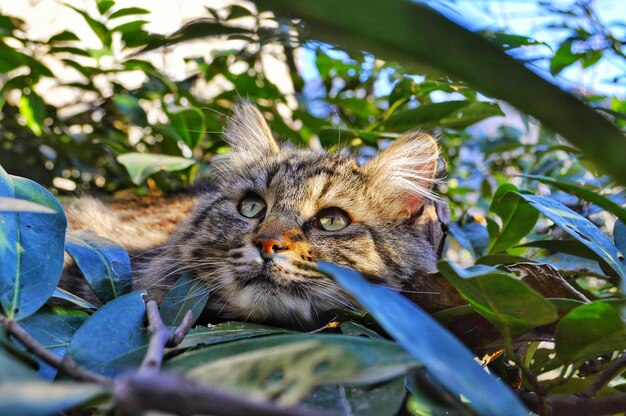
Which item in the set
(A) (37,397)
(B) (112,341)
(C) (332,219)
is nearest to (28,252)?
(B) (112,341)

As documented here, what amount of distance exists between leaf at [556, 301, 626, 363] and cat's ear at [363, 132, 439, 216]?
3.04ft

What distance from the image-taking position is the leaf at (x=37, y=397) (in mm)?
→ 425

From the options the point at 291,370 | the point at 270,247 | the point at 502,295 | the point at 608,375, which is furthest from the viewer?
the point at 270,247

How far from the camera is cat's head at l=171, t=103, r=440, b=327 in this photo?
1479 millimetres

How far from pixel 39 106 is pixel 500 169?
6.92 feet

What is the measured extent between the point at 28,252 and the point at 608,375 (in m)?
0.95

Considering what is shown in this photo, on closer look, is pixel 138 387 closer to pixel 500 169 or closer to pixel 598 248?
pixel 598 248

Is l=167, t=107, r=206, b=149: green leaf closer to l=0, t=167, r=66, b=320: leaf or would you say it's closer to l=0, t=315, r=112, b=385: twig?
l=0, t=167, r=66, b=320: leaf

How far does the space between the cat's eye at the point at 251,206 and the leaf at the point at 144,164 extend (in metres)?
0.25

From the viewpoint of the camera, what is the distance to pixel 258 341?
2.76ft

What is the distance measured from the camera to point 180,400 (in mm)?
407

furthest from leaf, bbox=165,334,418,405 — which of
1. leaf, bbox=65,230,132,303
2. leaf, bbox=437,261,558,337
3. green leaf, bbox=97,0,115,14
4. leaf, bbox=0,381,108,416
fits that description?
green leaf, bbox=97,0,115,14

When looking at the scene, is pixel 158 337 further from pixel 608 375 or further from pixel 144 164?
pixel 144 164

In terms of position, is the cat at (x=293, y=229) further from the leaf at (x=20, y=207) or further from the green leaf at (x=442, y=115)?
the leaf at (x=20, y=207)
